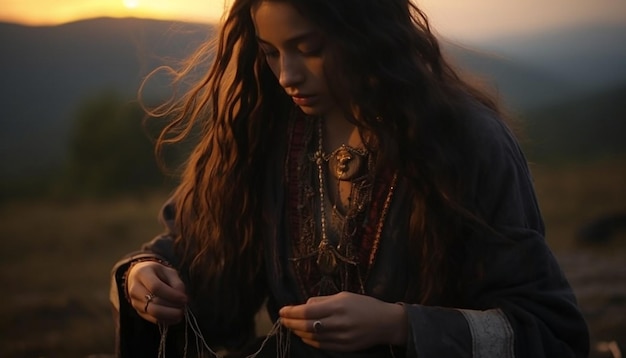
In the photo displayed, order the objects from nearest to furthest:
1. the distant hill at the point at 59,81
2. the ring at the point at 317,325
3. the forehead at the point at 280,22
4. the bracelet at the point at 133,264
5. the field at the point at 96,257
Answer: the ring at the point at 317,325
the forehead at the point at 280,22
the bracelet at the point at 133,264
the field at the point at 96,257
the distant hill at the point at 59,81

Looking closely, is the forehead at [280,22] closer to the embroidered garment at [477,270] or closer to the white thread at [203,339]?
the embroidered garment at [477,270]

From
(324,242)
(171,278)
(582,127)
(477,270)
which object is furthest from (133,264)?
(582,127)

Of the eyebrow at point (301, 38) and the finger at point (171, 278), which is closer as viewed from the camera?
the eyebrow at point (301, 38)

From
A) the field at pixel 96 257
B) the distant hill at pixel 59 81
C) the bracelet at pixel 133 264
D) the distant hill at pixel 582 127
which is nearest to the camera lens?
the bracelet at pixel 133 264

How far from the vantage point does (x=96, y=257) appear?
14.4ft

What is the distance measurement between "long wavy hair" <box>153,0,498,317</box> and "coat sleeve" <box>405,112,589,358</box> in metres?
0.05

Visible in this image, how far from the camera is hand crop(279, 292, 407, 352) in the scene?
149 cm

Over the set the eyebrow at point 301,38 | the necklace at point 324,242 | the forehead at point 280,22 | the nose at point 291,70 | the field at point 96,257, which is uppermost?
the forehead at point 280,22

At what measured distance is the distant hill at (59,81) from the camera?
377 centimetres

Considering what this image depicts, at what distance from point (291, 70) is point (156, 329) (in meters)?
0.73

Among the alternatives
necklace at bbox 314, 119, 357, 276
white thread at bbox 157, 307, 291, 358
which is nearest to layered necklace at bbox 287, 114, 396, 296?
necklace at bbox 314, 119, 357, 276

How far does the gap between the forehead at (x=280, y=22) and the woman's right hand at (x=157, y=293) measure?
0.56 m

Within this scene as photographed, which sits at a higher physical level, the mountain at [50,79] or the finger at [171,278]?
the mountain at [50,79]

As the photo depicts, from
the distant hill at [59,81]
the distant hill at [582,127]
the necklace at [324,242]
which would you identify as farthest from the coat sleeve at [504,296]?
the distant hill at [582,127]
